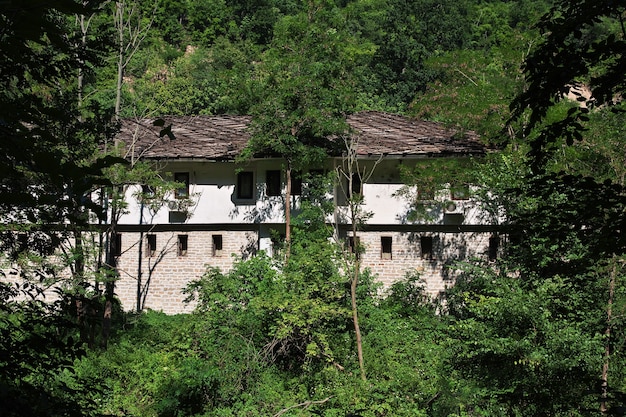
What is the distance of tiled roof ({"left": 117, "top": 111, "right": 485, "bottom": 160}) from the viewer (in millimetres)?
20625

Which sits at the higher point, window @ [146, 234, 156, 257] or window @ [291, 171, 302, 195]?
window @ [291, 171, 302, 195]

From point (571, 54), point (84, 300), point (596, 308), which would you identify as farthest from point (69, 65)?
point (596, 308)

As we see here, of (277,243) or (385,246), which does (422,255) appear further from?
(277,243)

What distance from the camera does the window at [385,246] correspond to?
21328 mm

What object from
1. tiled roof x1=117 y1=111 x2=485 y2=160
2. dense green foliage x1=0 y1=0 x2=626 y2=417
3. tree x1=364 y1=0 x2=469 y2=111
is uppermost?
tree x1=364 y1=0 x2=469 y2=111

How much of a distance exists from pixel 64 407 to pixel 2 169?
1.26 meters

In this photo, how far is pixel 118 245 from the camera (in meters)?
22.9

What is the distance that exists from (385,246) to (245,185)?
440cm

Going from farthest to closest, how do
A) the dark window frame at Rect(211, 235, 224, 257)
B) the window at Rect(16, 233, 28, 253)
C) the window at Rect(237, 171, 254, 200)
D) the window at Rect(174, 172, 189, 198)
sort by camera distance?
the dark window frame at Rect(211, 235, 224, 257) → the window at Rect(174, 172, 189, 198) → the window at Rect(237, 171, 254, 200) → the window at Rect(16, 233, 28, 253)

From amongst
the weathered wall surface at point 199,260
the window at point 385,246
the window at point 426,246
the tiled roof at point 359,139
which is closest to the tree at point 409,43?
the tiled roof at point 359,139

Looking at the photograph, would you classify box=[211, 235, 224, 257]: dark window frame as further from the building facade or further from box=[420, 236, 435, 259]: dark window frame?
box=[420, 236, 435, 259]: dark window frame

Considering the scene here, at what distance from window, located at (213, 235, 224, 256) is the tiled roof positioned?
248 cm

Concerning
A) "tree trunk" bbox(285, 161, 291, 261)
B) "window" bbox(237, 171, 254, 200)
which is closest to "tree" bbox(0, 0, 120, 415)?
"tree trunk" bbox(285, 161, 291, 261)

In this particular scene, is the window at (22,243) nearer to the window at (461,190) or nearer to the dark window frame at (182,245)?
the window at (461,190)
